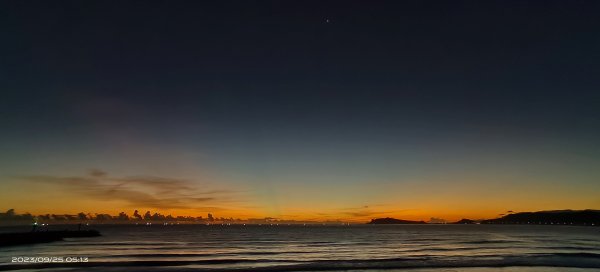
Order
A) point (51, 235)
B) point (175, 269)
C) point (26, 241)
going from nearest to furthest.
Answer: point (175, 269)
point (26, 241)
point (51, 235)

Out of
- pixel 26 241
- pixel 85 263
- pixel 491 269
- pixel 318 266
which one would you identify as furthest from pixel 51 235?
pixel 491 269

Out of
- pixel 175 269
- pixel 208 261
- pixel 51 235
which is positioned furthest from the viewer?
pixel 51 235

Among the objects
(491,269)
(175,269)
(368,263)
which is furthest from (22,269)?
(491,269)

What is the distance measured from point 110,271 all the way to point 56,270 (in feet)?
13.4

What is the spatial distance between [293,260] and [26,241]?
2031 inches

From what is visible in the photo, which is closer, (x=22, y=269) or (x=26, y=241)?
(x=22, y=269)

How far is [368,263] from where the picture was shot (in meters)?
41.8

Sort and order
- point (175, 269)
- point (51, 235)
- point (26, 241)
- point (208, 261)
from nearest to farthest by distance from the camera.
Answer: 1. point (175, 269)
2. point (208, 261)
3. point (26, 241)
4. point (51, 235)

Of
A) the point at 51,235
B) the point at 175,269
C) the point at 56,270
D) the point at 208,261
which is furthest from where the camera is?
the point at 51,235

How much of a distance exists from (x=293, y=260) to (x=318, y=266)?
6.65 m

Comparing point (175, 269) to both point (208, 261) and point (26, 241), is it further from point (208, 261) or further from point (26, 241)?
point (26, 241)

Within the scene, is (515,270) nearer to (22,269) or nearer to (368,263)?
(368,263)

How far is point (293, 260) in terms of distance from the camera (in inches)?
1816

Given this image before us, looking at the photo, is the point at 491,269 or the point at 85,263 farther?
the point at 85,263
